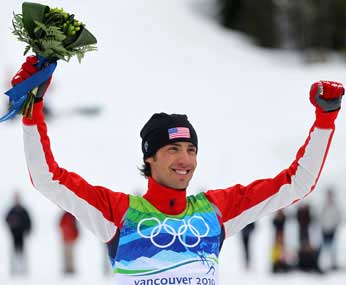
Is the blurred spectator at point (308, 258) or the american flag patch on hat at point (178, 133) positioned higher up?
the american flag patch on hat at point (178, 133)

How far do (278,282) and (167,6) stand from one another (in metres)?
35.5

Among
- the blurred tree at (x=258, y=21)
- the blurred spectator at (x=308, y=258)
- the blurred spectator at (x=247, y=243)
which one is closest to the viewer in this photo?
the blurred spectator at (x=308, y=258)

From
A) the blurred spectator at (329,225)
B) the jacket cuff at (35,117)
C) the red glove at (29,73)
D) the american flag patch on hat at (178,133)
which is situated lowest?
the blurred spectator at (329,225)

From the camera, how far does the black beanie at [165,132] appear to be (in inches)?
190

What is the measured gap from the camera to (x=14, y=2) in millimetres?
40469

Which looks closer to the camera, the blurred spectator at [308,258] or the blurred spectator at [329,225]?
the blurred spectator at [308,258]

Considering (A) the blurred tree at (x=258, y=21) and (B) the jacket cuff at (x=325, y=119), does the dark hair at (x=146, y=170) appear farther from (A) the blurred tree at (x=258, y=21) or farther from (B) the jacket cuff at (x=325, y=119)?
(A) the blurred tree at (x=258, y=21)

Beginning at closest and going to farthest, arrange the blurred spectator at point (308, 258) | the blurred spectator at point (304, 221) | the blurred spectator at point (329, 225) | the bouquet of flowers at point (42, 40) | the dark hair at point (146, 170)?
the bouquet of flowers at point (42, 40)
the dark hair at point (146, 170)
the blurred spectator at point (308, 258)
the blurred spectator at point (304, 221)
the blurred spectator at point (329, 225)

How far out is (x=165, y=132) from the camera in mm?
4855

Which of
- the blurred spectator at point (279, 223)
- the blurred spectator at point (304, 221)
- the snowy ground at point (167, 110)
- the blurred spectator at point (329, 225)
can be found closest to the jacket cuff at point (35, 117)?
the snowy ground at point (167, 110)

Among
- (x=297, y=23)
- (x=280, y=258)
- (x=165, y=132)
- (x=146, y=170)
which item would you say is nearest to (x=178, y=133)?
(x=165, y=132)

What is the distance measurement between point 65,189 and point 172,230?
20.4 inches

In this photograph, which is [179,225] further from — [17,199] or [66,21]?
[17,199]

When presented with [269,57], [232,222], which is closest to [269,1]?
[269,57]
